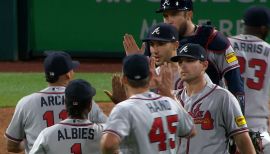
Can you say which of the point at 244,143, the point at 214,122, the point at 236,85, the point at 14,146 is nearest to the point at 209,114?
the point at 214,122

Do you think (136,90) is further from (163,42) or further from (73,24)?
A: (73,24)

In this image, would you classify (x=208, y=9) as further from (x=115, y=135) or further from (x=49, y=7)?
(x=115, y=135)

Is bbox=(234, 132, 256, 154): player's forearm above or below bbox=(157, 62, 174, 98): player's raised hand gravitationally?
below

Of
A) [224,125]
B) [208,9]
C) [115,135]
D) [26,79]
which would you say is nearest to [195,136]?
[224,125]

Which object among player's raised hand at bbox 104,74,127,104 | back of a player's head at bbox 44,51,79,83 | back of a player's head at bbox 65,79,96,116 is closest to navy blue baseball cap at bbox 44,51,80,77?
back of a player's head at bbox 44,51,79,83

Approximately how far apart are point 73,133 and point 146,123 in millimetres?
564

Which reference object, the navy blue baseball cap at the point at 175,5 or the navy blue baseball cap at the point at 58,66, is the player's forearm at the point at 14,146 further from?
the navy blue baseball cap at the point at 175,5

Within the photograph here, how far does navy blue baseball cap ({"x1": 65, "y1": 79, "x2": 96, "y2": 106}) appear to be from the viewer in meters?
5.73

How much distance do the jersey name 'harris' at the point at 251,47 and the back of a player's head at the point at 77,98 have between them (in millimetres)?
2217

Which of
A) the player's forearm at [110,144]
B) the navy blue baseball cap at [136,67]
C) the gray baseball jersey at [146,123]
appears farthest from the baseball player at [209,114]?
the player's forearm at [110,144]

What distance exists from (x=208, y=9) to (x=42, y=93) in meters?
12.1

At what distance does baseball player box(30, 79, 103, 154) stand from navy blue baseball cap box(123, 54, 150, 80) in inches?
16.2

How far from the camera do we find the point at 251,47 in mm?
7613

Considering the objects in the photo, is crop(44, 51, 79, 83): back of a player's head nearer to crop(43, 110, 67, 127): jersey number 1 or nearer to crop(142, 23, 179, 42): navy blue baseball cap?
crop(43, 110, 67, 127): jersey number 1
